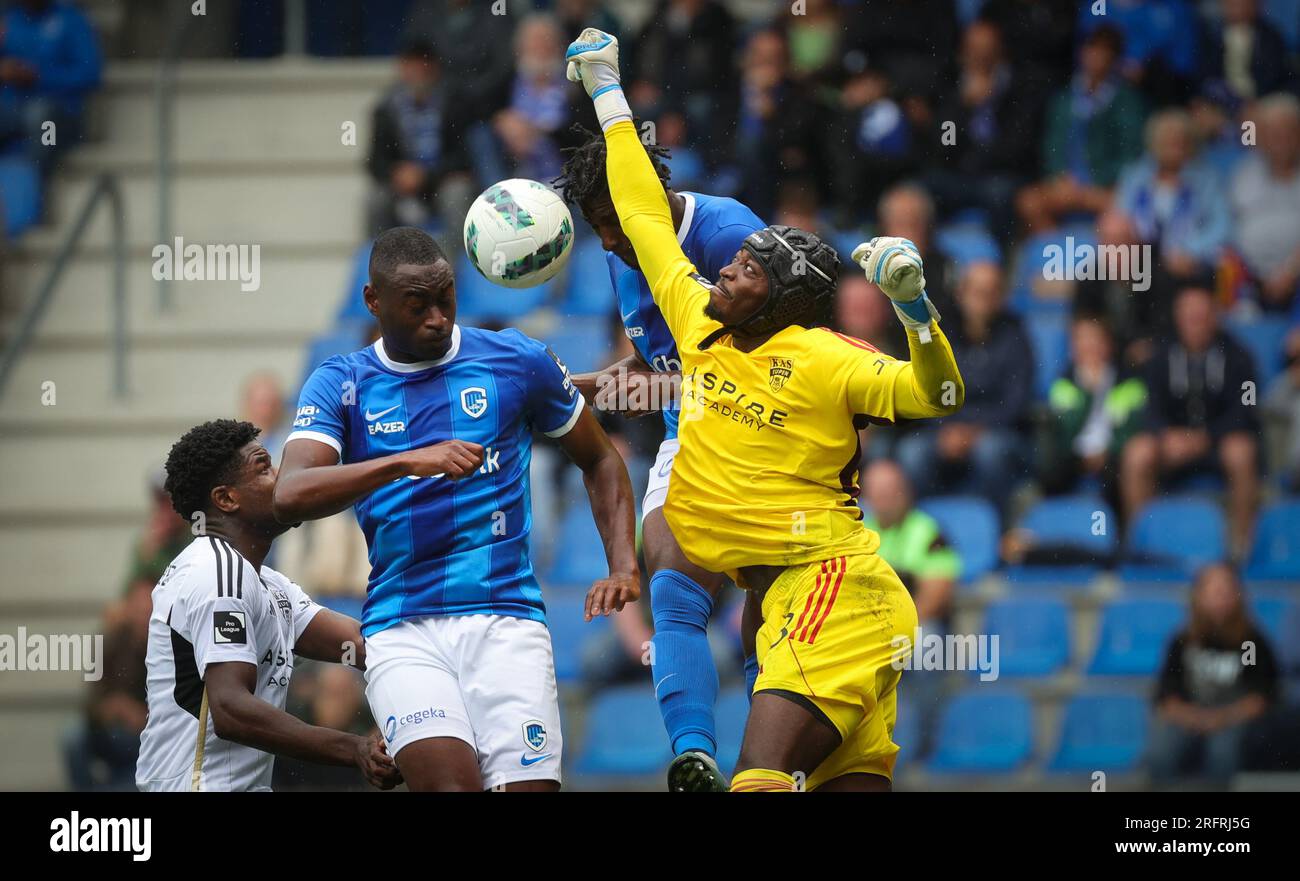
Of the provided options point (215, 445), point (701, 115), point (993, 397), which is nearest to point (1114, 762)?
point (993, 397)

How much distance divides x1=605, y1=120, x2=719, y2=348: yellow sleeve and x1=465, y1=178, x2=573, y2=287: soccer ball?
226mm

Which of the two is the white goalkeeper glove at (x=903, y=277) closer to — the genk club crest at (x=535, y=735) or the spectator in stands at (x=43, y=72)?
the genk club crest at (x=535, y=735)

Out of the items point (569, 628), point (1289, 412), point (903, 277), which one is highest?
point (1289, 412)

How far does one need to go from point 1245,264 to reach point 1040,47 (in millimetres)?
1806

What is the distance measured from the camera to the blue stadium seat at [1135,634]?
938 centimetres

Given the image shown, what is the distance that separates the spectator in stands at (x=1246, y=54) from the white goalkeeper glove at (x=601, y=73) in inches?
254

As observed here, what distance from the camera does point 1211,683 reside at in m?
9.05

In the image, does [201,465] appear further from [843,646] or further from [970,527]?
[970,527]

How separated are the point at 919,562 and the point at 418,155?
12.6 ft

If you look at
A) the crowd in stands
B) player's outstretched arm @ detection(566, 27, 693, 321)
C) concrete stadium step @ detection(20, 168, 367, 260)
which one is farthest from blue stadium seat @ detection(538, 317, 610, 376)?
player's outstretched arm @ detection(566, 27, 693, 321)

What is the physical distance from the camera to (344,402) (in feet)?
19.2

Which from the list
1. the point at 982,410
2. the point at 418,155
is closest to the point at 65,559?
the point at 418,155

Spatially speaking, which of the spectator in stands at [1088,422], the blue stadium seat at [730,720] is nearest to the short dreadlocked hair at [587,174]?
the blue stadium seat at [730,720]
